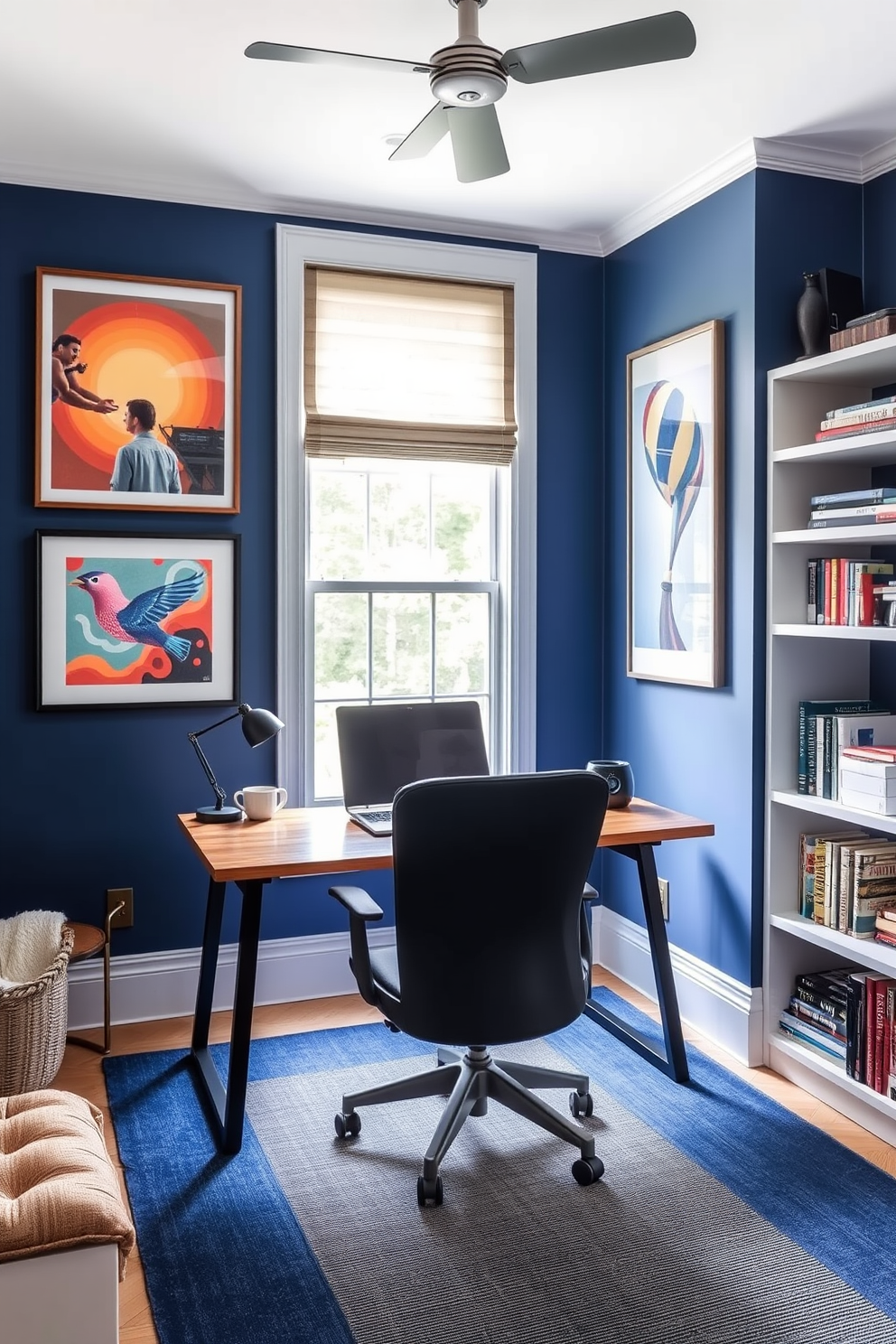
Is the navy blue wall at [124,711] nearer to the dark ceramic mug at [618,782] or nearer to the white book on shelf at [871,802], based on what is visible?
the dark ceramic mug at [618,782]

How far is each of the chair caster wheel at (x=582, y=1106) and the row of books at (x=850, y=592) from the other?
4.74ft

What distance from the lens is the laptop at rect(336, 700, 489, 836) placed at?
309 centimetres

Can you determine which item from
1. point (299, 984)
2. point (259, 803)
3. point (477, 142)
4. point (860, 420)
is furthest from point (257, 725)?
point (860, 420)

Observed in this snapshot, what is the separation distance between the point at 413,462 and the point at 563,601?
0.77m

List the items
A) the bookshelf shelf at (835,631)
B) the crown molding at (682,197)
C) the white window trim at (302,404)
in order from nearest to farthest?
the bookshelf shelf at (835,631) → the crown molding at (682,197) → the white window trim at (302,404)

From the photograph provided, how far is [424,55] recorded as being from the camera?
2.57 m

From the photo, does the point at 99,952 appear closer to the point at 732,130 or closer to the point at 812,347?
the point at 812,347

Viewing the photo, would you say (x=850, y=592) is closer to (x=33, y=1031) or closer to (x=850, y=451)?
(x=850, y=451)

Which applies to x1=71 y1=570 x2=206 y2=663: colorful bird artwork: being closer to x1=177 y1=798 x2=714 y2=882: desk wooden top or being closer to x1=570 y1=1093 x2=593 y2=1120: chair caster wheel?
x1=177 y1=798 x2=714 y2=882: desk wooden top

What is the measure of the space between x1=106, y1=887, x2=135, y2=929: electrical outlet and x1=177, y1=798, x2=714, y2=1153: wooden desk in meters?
0.46

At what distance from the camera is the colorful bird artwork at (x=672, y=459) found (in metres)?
3.36

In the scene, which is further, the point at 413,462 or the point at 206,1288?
the point at 413,462

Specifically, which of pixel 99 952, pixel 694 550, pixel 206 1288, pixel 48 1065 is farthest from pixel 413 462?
pixel 206 1288

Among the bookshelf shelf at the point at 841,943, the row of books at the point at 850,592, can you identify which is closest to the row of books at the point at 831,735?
the row of books at the point at 850,592
